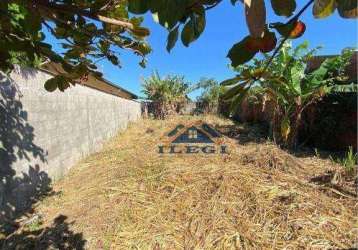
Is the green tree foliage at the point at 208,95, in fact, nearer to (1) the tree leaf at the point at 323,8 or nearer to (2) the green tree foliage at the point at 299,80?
(2) the green tree foliage at the point at 299,80

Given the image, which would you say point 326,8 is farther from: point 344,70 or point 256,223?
point 344,70

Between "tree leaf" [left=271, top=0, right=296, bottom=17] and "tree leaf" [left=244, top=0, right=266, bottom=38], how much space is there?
0.48 feet

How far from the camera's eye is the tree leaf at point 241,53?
24.7 inches

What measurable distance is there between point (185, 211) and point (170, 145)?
12.3 ft

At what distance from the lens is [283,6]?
2.05ft

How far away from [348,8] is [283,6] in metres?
0.14

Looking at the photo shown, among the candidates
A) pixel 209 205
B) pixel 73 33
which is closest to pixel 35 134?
pixel 209 205

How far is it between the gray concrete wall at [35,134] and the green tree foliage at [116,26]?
1.60 metres

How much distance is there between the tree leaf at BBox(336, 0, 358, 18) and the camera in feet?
1.68

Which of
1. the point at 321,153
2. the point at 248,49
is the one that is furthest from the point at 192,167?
the point at 248,49

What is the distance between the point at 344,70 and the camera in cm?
725

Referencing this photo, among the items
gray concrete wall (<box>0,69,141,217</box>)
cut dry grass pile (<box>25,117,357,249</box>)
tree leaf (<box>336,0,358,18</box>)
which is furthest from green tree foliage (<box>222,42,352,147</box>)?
tree leaf (<box>336,0,358,18</box>)

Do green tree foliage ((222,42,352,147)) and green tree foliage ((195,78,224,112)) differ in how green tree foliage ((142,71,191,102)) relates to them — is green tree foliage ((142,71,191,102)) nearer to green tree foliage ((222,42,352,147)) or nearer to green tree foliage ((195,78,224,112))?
green tree foliage ((195,78,224,112))

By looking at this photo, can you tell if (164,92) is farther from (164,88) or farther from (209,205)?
(209,205)
